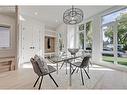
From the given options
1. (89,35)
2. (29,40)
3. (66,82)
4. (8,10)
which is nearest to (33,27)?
(29,40)

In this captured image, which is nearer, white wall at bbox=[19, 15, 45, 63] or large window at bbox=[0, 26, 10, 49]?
large window at bbox=[0, 26, 10, 49]

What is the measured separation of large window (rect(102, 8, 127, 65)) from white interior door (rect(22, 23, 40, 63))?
13.7 feet

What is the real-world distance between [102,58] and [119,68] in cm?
145

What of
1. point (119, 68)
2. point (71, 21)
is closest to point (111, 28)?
point (119, 68)

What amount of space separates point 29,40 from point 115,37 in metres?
4.82

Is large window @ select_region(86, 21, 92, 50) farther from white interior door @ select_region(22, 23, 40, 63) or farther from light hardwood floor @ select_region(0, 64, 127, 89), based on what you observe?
light hardwood floor @ select_region(0, 64, 127, 89)

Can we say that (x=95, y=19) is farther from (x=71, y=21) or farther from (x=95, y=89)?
(x=95, y=89)

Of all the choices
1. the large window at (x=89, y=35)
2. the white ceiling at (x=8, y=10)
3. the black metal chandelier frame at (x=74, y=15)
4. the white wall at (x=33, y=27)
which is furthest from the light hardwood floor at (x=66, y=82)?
the large window at (x=89, y=35)

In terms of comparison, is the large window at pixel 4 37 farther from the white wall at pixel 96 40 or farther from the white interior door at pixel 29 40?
the white wall at pixel 96 40

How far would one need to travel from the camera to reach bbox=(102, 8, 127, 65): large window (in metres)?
5.75

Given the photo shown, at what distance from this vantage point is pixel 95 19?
24.8 ft

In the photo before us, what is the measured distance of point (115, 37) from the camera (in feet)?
20.2

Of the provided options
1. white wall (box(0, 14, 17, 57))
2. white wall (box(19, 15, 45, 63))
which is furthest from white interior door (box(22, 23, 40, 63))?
white wall (box(0, 14, 17, 57))

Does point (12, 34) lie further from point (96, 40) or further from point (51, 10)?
point (96, 40)
